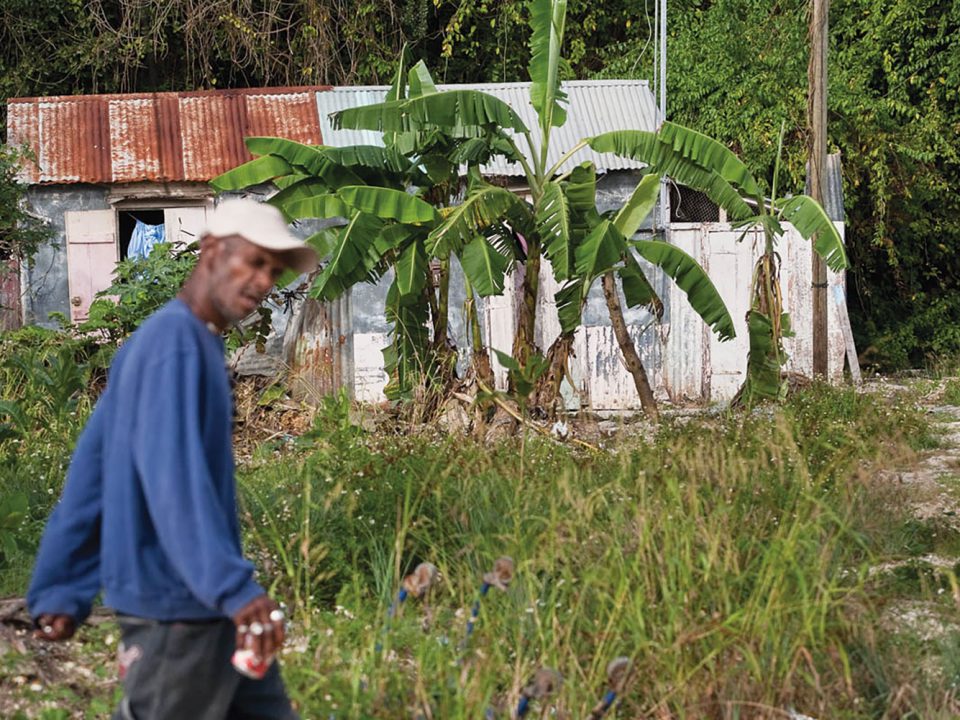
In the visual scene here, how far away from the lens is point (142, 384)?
2.71m

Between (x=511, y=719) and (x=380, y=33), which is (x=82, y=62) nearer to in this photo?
(x=380, y=33)

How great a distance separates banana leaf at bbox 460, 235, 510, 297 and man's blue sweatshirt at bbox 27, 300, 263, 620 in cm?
593

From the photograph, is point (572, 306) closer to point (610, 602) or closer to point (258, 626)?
point (610, 602)

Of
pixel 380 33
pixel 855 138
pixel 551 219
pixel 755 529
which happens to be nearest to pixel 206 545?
pixel 755 529

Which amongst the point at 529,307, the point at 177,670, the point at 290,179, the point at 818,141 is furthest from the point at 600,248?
the point at 177,670

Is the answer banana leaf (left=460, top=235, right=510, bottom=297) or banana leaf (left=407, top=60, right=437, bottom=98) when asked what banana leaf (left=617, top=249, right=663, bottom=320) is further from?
banana leaf (left=407, top=60, right=437, bottom=98)

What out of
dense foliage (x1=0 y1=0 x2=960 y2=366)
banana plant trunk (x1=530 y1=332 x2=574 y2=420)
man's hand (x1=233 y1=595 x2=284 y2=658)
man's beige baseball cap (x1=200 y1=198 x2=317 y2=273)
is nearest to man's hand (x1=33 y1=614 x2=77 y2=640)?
man's hand (x1=233 y1=595 x2=284 y2=658)

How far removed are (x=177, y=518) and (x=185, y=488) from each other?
65 mm

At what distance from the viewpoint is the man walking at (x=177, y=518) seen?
2.62 m

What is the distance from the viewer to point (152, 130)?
574 inches

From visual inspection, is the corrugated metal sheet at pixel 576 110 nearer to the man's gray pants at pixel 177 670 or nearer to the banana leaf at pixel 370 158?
the banana leaf at pixel 370 158

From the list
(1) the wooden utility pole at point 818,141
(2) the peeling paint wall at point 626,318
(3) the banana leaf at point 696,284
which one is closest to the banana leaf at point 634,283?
(3) the banana leaf at point 696,284

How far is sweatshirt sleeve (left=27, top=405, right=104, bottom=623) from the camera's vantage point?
289 centimetres

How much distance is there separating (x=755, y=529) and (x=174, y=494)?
310 cm
